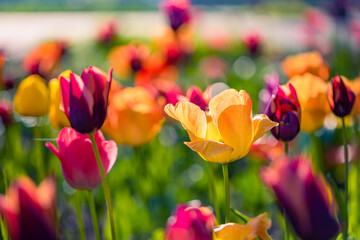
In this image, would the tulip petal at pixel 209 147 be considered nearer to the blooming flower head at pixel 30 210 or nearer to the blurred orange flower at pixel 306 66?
the blooming flower head at pixel 30 210

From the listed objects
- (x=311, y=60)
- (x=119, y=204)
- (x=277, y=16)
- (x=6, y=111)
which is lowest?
(x=277, y=16)

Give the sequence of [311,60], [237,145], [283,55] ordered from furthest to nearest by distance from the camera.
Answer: [283,55] → [311,60] → [237,145]

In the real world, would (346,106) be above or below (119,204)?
above

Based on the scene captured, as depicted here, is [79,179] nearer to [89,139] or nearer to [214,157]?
[89,139]

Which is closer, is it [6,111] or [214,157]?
[214,157]

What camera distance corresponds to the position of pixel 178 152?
7.38 feet

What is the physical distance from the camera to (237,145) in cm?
78

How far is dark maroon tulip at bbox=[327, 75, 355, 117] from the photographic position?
89 centimetres

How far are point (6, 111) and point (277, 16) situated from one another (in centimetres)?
999

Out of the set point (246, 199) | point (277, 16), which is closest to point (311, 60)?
point (246, 199)

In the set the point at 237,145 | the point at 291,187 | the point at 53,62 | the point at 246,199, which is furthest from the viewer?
the point at 53,62

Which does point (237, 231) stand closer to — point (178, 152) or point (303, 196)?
point (303, 196)

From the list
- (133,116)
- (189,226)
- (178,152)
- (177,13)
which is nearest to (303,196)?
(189,226)

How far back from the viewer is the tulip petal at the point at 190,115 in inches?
30.3
